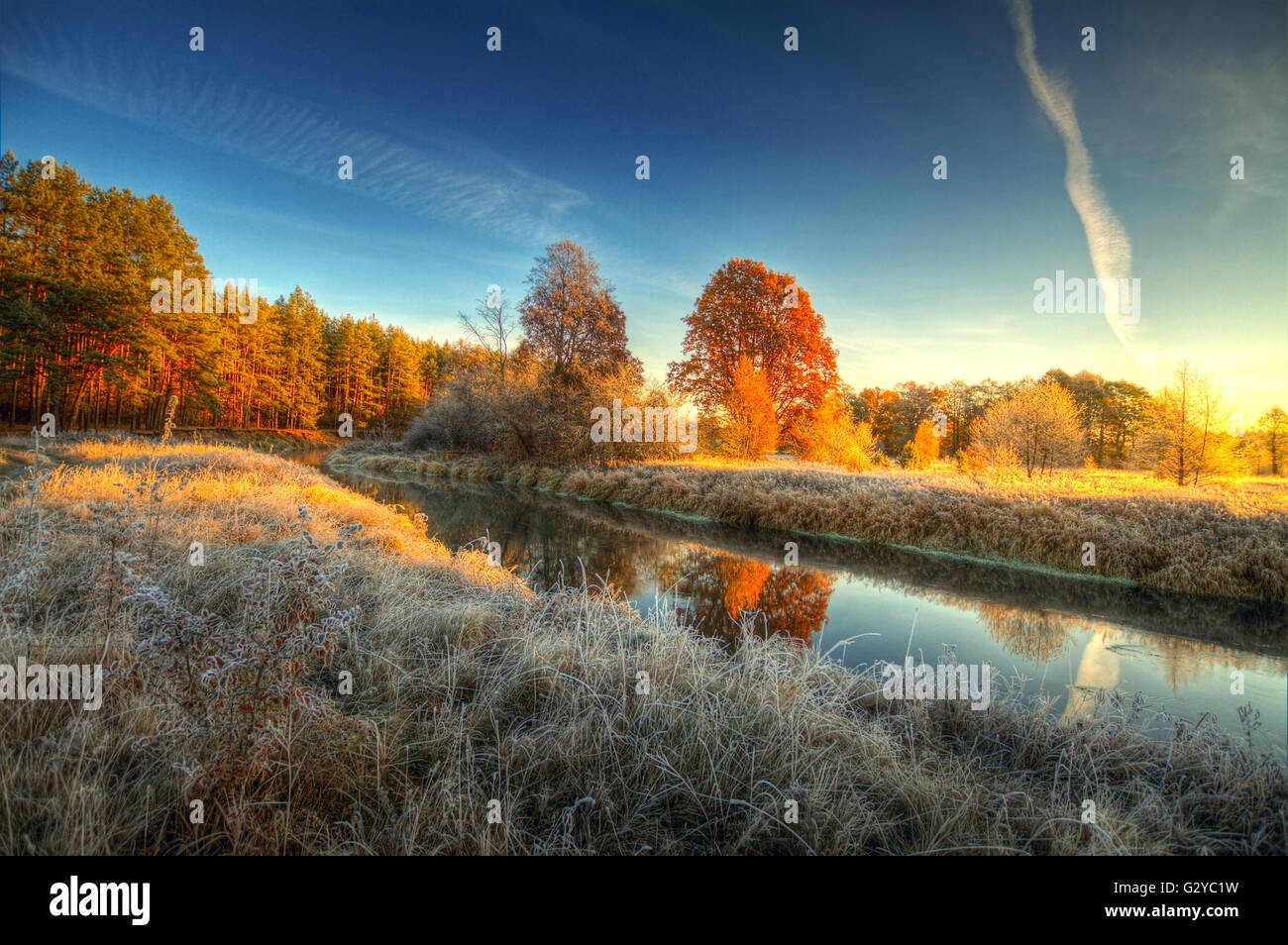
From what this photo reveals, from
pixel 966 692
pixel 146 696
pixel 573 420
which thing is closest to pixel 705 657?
pixel 966 692

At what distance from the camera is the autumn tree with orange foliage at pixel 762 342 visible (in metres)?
27.8

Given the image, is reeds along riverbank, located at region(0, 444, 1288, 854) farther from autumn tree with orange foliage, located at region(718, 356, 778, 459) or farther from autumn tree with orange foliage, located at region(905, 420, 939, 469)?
autumn tree with orange foliage, located at region(905, 420, 939, 469)

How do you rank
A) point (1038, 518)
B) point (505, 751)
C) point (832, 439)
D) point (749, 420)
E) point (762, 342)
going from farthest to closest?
point (762, 342) < point (832, 439) < point (749, 420) < point (1038, 518) < point (505, 751)

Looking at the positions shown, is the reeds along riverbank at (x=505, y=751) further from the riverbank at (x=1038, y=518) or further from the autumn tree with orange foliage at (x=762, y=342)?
the autumn tree with orange foliage at (x=762, y=342)

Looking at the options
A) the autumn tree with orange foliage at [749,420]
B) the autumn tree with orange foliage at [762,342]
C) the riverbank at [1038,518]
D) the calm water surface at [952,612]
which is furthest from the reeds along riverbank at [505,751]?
the autumn tree with orange foliage at [762,342]

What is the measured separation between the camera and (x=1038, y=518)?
35.6 ft

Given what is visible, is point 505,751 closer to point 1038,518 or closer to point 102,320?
point 1038,518

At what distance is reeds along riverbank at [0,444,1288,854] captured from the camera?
1.95m

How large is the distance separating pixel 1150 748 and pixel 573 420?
22.0 meters

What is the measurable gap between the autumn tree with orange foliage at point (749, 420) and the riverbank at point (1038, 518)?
380cm

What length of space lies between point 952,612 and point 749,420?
16368 mm

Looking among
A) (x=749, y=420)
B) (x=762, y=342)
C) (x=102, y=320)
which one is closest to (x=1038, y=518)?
(x=749, y=420)
